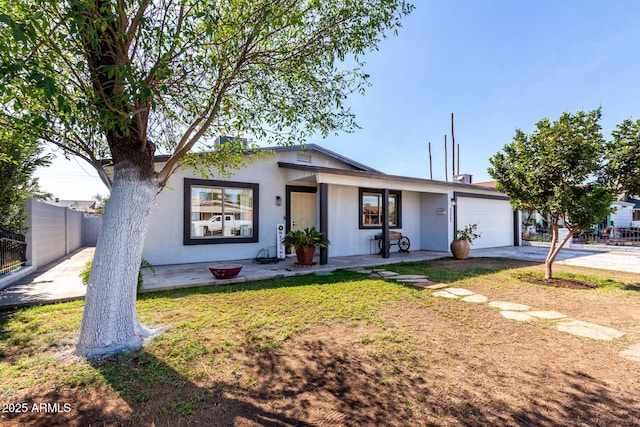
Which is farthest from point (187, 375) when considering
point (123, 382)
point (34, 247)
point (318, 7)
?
point (34, 247)

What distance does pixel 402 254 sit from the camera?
11133mm

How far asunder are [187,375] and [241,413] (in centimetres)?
82

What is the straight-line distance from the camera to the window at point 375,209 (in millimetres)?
11102

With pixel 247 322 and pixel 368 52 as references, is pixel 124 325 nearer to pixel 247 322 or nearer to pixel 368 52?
pixel 247 322

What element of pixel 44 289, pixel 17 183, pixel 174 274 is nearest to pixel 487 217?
pixel 174 274

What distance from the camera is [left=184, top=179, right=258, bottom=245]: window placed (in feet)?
27.2

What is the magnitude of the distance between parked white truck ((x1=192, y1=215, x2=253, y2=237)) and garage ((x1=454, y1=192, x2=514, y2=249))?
836 centimetres

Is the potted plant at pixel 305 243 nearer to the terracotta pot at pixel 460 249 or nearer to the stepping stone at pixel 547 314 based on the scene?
the stepping stone at pixel 547 314

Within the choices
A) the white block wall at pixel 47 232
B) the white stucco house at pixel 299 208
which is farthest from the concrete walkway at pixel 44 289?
the white stucco house at pixel 299 208

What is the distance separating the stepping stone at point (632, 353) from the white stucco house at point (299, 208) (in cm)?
618

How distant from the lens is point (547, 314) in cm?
453

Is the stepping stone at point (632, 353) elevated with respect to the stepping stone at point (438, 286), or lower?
lower

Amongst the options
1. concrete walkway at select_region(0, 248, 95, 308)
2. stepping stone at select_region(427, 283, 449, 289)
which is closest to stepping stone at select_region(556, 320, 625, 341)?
stepping stone at select_region(427, 283, 449, 289)

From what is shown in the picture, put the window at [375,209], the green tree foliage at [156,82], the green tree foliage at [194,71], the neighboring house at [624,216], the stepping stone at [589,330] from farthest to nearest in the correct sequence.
A: the neighboring house at [624,216]
the window at [375,209]
the stepping stone at [589,330]
the green tree foliage at [194,71]
the green tree foliage at [156,82]
